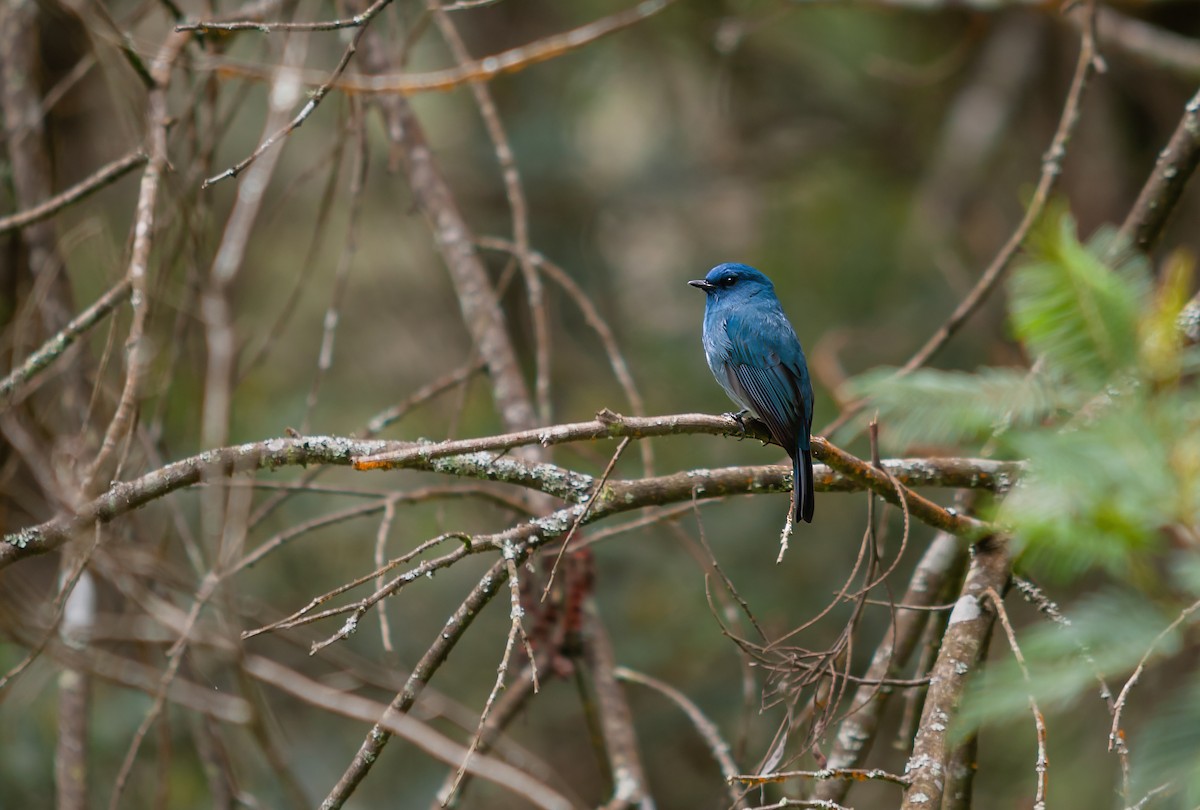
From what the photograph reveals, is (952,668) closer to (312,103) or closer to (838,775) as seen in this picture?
(838,775)

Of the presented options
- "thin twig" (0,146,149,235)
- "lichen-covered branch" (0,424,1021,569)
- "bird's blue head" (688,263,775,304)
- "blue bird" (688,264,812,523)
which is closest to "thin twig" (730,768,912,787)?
"lichen-covered branch" (0,424,1021,569)

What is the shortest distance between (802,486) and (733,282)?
7.35ft

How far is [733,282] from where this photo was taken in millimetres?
5219

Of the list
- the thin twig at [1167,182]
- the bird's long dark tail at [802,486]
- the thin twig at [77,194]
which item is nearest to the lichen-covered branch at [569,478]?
the bird's long dark tail at [802,486]

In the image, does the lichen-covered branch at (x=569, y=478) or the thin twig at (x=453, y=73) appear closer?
the lichen-covered branch at (x=569, y=478)

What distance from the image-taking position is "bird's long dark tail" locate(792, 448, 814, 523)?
3102mm

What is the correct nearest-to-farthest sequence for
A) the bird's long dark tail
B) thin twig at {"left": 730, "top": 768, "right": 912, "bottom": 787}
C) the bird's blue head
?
thin twig at {"left": 730, "top": 768, "right": 912, "bottom": 787}
the bird's long dark tail
the bird's blue head

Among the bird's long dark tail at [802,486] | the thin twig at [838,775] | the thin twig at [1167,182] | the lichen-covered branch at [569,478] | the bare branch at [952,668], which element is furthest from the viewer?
the thin twig at [1167,182]

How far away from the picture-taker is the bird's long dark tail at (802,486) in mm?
3102

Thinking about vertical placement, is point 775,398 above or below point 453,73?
below

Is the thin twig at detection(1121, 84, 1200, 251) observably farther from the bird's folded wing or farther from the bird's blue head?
the bird's blue head

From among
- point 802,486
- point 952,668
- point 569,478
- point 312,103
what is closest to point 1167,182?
point 802,486

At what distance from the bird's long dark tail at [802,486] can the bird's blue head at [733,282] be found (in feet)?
6.08

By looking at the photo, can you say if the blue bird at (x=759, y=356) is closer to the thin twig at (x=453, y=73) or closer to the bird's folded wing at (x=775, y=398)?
the bird's folded wing at (x=775, y=398)
